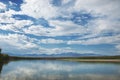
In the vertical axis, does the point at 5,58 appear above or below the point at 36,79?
above

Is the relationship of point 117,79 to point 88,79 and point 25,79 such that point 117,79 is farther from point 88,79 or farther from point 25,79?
point 25,79

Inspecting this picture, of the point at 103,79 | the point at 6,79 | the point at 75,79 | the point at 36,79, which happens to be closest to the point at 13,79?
the point at 6,79

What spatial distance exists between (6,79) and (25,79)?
9.85 ft

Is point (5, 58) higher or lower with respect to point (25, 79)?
higher

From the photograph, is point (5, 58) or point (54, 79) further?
point (5, 58)

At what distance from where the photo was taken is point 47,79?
3656cm

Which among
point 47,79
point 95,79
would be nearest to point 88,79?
point 95,79

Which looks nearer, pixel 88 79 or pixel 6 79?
pixel 6 79

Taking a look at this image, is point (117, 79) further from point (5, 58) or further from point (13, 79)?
point (5, 58)

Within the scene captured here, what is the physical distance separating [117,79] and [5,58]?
13676 centimetres

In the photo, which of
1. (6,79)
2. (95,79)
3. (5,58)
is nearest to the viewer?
(6,79)

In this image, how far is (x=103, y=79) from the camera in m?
38.3

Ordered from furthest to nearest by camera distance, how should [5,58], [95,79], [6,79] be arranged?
[5,58] → [95,79] → [6,79]

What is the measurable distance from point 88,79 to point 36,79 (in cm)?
883
